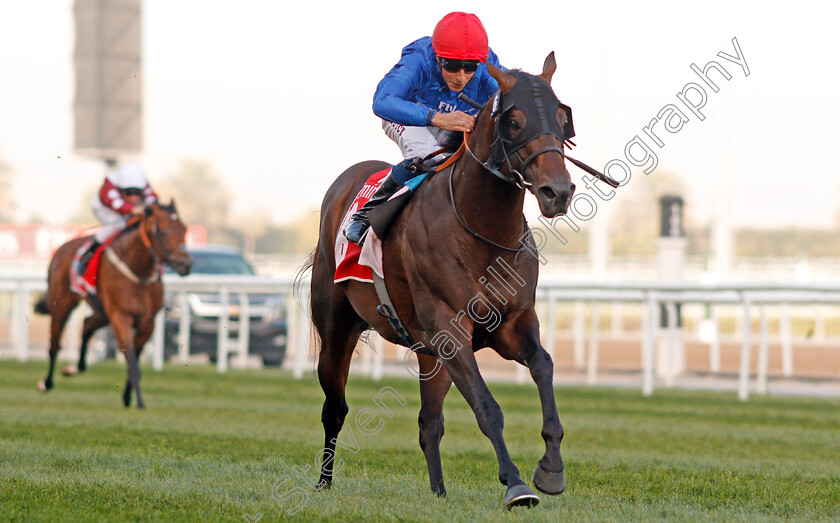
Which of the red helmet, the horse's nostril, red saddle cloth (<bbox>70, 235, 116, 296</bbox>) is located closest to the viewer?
the horse's nostril

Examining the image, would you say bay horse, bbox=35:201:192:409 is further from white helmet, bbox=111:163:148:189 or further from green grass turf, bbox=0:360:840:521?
green grass turf, bbox=0:360:840:521

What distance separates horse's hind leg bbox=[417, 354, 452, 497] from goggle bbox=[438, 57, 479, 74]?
1.19 meters

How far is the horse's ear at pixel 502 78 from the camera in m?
4.01

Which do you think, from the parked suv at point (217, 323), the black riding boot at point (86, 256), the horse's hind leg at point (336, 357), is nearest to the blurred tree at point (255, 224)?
the parked suv at point (217, 323)

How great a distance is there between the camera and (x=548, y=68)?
422cm

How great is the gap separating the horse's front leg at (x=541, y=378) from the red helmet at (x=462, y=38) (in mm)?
1074

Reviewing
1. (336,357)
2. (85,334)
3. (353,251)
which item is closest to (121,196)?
(85,334)

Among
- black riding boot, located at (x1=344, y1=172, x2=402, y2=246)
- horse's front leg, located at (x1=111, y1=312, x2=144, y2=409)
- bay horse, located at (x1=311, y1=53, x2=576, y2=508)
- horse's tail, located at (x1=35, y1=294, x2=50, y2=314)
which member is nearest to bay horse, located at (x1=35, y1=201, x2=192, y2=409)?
horse's front leg, located at (x1=111, y1=312, x2=144, y2=409)

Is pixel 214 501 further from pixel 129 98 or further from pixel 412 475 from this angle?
pixel 129 98

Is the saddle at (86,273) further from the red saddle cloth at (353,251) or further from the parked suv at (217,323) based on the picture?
the red saddle cloth at (353,251)

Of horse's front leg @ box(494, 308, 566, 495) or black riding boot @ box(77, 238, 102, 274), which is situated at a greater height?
black riding boot @ box(77, 238, 102, 274)

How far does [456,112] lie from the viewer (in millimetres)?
4418

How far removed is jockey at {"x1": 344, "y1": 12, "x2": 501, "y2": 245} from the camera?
458cm

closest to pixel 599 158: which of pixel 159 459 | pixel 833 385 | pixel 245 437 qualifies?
pixel 833 385
